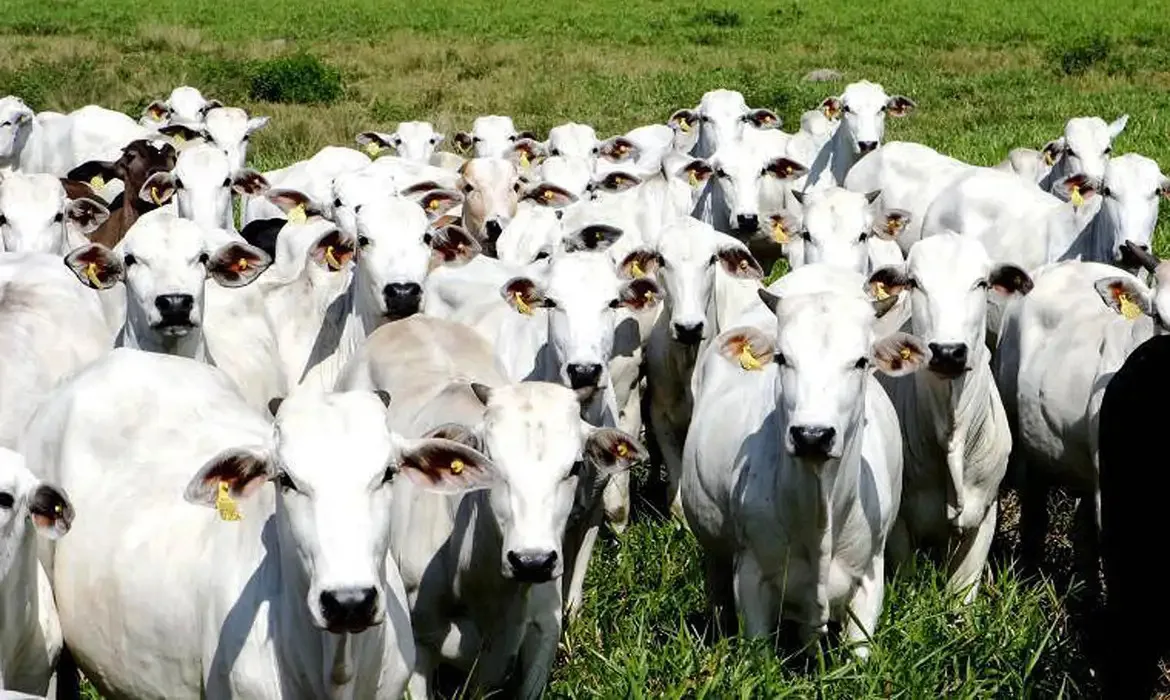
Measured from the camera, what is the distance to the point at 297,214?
921 centimetres

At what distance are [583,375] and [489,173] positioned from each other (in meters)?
3.35

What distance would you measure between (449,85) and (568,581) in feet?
59.9

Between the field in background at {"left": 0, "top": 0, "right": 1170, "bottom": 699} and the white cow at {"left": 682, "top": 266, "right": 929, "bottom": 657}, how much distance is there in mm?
240

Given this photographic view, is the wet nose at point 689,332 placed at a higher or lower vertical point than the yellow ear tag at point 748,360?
lower

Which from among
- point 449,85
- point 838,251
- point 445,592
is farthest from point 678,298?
point 449,85

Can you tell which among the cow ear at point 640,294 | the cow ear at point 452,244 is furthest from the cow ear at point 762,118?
the cow ear at point 640,294

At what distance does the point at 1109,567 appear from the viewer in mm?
5617

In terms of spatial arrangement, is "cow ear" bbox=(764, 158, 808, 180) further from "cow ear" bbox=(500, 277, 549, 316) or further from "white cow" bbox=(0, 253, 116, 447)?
"white cow" bbox=(0, 253, 116, 447)

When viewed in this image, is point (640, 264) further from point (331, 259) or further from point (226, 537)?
point (226, 537)

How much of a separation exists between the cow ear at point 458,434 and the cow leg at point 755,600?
4.07 ft

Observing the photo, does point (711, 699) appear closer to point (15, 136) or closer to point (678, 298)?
point (678, 298)

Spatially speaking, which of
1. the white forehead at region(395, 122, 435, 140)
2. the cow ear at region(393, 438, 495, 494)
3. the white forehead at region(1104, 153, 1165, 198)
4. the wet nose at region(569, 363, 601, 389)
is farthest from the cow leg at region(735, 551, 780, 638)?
the white forehead at region(395, 122, 435, 140)

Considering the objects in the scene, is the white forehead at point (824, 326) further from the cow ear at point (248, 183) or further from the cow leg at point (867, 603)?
the cow ear at point (248, 183)

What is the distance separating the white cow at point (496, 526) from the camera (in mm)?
5105
